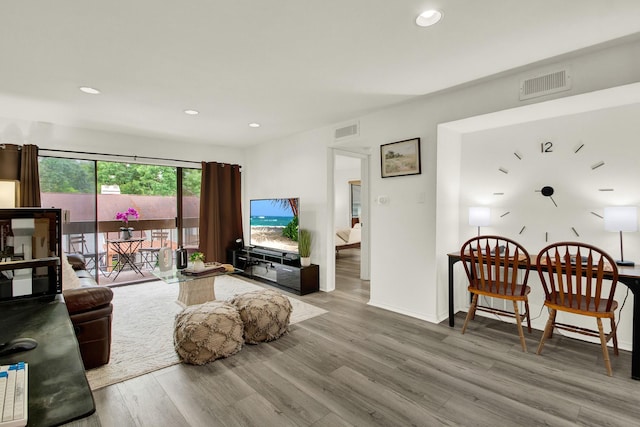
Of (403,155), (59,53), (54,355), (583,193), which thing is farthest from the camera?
(403,155)

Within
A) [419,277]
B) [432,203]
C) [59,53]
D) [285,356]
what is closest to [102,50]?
[59,53]

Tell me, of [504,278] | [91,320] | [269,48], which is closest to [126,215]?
[91,320]

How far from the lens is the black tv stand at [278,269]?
4.41 m

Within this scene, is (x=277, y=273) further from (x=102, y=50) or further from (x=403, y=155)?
(x=102, y=50)

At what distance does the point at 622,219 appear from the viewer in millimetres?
2512

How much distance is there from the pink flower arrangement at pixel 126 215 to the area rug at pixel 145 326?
1.05m

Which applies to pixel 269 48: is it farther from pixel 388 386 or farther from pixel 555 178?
pixel 555 178

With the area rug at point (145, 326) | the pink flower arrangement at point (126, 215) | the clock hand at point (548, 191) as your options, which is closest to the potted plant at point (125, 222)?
the pink flower arrangement at point (126, 215)

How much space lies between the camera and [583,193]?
9.47 ft

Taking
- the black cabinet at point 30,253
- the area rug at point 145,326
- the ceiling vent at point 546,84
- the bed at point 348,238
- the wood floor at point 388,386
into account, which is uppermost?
the ceiling vent at point 546,84

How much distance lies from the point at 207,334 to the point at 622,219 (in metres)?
3.41

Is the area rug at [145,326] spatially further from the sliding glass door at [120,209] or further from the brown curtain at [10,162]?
the brown curtain at [10,162]

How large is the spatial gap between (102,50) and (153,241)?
12.1ft

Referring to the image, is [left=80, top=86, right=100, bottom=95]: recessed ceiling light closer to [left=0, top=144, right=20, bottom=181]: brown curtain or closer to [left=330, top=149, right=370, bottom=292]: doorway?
[left=0, top=144, right=20, bottom=181]: brown curtain
